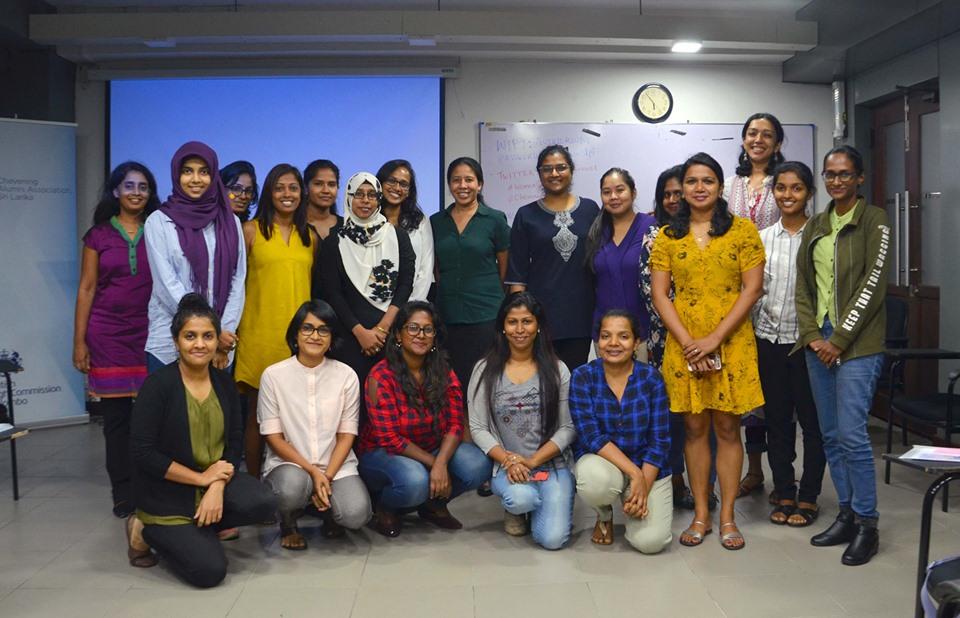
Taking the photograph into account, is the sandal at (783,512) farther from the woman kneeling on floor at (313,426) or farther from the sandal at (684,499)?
the woman kneeling on floor at (313,426)

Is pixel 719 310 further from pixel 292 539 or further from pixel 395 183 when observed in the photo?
pixel 292 539

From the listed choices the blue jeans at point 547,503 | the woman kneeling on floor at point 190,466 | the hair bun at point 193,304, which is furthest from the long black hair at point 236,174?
the blue jeans at point 547,503

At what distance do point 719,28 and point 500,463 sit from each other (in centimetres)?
356

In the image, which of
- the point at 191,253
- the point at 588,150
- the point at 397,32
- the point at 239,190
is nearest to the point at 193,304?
the point at 191,253

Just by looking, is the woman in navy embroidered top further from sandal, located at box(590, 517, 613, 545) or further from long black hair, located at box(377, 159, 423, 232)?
sandal, located at box(590, 517, 613, 545)

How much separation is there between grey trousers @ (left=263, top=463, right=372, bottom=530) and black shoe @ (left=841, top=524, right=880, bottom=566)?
1714 mm

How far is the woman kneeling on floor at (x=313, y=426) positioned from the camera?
3148 millimetres

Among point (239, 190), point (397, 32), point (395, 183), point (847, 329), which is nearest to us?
point (847, 329)

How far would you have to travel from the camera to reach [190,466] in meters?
2.92

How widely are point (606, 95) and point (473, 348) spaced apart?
9.82ft

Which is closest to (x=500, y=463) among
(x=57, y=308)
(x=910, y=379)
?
(x=910, y=379)

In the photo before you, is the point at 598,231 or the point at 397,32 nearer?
the point at 598,231

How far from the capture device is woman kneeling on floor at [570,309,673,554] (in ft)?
10.2

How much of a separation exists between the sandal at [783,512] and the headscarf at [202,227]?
7.77 feet
